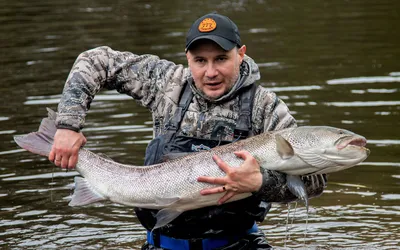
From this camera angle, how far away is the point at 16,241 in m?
8.32

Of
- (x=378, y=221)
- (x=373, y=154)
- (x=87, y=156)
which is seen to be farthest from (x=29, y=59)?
(x=87, y=156)

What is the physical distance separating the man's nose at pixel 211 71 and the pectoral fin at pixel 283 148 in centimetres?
79

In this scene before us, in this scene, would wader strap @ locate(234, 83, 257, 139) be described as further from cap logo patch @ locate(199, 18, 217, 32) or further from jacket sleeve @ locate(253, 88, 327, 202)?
cap logo patch @ locate(199, 18, 217, 32)

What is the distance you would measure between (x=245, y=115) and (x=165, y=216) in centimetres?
93

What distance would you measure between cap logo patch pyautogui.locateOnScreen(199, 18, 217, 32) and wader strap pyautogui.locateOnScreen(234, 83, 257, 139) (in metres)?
0.52

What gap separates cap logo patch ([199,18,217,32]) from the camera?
238 inches

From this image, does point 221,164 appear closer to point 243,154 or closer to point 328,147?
point 243,154

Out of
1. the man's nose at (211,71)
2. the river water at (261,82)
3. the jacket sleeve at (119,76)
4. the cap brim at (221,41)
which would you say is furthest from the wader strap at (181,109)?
the river water at (261,82)

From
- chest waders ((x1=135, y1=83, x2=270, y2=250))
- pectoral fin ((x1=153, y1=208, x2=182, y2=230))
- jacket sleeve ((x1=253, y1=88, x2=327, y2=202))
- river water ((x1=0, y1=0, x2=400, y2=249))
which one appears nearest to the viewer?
jacket sleeve ((x1=253, y1=88, x2=327, y2=202))

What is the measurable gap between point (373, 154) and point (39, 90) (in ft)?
20.7

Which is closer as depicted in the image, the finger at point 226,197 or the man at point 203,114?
the finger at point 226,197

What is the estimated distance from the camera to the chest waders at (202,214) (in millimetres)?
6109

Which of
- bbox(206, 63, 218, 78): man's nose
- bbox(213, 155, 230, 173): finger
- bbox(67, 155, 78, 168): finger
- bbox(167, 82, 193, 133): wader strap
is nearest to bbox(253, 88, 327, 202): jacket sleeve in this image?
bbox(213, 155, 230, 173): finger

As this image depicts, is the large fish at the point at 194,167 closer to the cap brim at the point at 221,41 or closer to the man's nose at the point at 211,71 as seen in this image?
the man's nose at the point at 211,71
